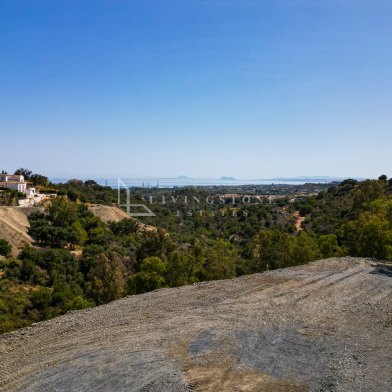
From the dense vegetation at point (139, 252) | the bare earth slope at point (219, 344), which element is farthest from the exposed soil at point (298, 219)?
the bare earth slope at point (219, 344)

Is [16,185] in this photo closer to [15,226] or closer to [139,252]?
[15,226]

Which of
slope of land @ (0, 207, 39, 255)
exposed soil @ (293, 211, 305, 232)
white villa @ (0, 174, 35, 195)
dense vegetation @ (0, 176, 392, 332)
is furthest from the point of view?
white villa @ (0, 174, 35, 195)

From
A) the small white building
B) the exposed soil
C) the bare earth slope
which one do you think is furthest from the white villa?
the bare earth slope

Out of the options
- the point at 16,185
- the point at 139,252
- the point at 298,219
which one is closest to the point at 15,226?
the point at 139,252

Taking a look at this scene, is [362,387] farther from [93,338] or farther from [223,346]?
[93,338]

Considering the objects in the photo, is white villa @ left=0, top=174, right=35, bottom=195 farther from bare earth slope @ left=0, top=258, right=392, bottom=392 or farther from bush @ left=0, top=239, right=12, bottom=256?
bare earth slope @ left=0, top=258, right=392, bottom=392

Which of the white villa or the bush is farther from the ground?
the white villa

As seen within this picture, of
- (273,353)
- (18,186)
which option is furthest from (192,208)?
(273,353)
